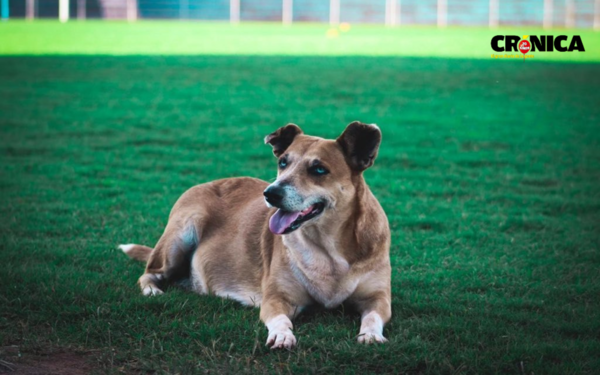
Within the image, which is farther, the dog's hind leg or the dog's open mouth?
the dog's hind leg

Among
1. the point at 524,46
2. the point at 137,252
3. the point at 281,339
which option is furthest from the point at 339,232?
the point at 524,46

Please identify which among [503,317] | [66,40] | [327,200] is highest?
[66,40]

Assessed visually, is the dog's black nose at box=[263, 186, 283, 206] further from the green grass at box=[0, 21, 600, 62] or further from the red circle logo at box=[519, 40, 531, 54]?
the red circle logo at box=[519, 40, 531, 54]

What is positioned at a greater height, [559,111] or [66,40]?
[66,40]

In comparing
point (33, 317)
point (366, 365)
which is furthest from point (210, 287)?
point (366, 365)

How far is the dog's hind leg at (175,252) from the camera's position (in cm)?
640

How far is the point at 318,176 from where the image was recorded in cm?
530

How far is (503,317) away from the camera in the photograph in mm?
5605

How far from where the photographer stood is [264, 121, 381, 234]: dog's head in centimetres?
512

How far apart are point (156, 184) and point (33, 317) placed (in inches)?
192

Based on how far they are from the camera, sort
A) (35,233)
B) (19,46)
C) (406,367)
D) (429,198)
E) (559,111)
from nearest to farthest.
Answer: (406,367) → (35,233) → (429,198) → (559,111) → (19,46)

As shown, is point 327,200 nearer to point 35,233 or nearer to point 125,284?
point 125,284

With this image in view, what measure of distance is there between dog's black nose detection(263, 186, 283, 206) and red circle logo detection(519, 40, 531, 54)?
27700 mm

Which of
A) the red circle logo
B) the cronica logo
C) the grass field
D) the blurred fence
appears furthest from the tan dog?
the blurred fence
